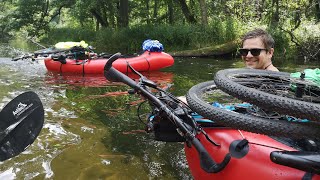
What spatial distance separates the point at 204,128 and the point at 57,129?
6.91ft

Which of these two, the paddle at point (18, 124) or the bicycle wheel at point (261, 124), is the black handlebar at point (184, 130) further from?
the paddle at point (18, 124)

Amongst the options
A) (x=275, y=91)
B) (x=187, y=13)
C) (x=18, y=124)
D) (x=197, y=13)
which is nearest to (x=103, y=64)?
(x=18, y=124)

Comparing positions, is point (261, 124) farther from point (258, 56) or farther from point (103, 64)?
point (103, 64)

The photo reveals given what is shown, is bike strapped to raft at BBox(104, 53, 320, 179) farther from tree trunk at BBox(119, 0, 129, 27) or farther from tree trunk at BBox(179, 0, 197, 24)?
tree trunk at BBox(119, 0, 129, 27)

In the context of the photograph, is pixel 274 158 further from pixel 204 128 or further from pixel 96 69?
pixel 96 69

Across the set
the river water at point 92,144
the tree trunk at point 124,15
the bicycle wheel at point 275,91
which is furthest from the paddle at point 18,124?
the tree trunk at point 124,15

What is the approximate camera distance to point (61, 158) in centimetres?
315

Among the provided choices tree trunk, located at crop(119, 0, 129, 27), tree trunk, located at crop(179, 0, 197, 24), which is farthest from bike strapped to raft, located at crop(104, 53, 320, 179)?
tree trunk, located at crop(119, 0, 129, 27)

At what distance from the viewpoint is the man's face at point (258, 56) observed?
309 centimetres

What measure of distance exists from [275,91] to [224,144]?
0.61m

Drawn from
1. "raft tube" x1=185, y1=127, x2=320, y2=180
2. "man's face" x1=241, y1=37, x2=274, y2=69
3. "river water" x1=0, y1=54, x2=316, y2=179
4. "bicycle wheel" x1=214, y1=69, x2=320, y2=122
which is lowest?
"river water" x1=0, y1=54, x2=316, y2=179

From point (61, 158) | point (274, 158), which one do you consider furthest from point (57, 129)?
point (274, 158)

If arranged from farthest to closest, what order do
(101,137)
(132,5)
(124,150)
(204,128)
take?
(132,5) < (101,137) < (124,150) < (204,128)

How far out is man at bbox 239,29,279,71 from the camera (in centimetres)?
308
